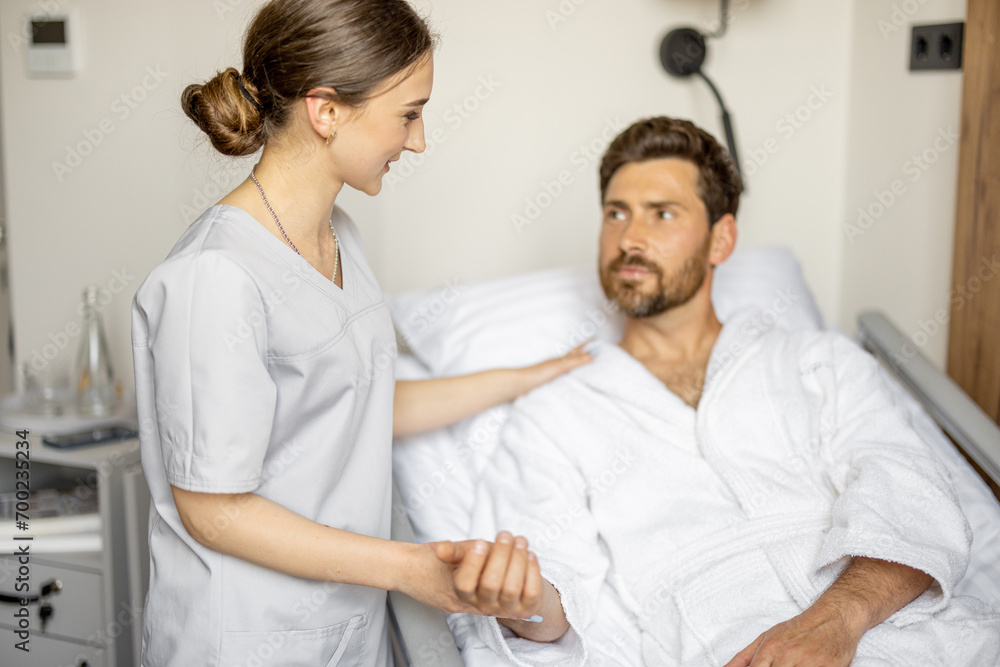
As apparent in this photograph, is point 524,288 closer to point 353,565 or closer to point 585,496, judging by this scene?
point 585,496

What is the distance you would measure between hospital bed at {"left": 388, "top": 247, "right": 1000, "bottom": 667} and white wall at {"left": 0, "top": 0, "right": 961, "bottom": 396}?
303mm

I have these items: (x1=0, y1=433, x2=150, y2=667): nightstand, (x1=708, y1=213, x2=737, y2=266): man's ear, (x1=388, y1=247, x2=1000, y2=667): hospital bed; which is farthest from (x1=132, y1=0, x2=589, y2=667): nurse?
(x1=708, y1=213, x2=737, y2=266): man's ear

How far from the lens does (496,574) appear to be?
0.88 meters

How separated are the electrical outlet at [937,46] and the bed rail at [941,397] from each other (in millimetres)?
574

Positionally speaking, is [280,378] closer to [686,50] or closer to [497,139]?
[497,139]

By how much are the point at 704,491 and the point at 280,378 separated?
0.72 meters

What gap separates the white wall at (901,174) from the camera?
6.18ft

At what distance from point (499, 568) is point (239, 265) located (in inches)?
16.8

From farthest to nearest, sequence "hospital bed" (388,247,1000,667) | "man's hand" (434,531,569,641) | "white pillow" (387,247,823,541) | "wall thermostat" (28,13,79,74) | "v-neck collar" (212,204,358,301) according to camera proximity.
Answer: "wall thermostat" (28,13,79,74) → "white pillow" (387,247,823,541) → "hospital bed" (388,247,1000,667) → "v-neck collar" (212,204,358,301) → "man's hand" (434,531,569,641)

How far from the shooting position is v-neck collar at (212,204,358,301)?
3.25ft

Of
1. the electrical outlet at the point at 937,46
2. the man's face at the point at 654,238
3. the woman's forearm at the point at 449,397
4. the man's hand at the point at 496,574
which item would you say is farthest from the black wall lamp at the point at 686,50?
the man's hand at the point at 496,574

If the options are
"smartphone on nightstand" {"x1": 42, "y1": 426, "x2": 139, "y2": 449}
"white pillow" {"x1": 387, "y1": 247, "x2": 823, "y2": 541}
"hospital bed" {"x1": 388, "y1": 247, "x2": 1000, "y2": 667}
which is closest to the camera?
"hospital bed" {"x1": 388, "y1": 247, "x2": 1000, "y2": 667}

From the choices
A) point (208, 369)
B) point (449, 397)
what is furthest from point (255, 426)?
point (449, 397)

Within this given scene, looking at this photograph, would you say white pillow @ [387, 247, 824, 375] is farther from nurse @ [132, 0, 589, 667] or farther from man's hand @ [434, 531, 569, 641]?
man's hand @ [434, 531, 569, 641]
